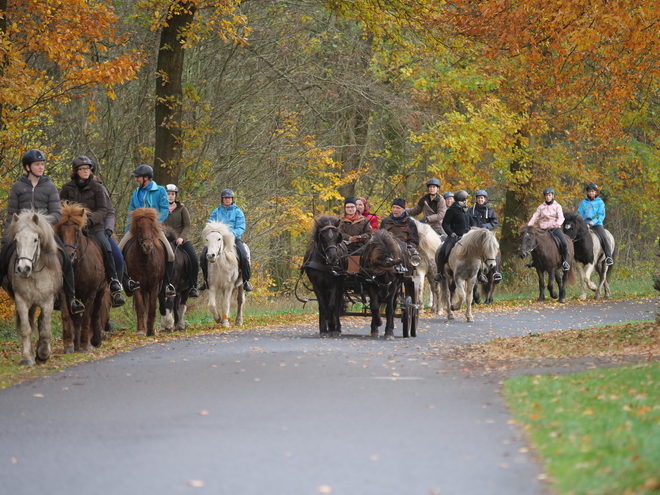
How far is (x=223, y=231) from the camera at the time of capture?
65.6ft

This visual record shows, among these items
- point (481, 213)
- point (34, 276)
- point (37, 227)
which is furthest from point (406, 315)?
point (481, 213)

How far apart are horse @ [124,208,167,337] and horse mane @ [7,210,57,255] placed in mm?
4251

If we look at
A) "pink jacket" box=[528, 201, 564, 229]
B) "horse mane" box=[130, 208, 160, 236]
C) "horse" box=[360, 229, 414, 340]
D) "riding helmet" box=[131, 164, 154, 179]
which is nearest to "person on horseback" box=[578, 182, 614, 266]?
"pink jacket" box=[528, 201, 564, 229]

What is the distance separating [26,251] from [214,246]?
7312 millimetres

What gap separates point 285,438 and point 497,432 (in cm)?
159

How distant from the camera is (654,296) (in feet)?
98.0

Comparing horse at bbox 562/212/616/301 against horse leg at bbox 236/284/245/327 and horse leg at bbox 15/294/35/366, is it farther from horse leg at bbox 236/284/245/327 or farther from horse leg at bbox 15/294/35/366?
horse leg at bbox 15/294/35/366

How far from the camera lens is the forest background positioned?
1878cm

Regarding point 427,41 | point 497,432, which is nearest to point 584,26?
point 427,41

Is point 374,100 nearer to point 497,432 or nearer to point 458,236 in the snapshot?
point 458,236

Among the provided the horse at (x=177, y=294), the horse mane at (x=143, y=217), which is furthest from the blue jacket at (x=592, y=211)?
the horse mane at (x=143, y=217)

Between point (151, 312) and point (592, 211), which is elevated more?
point (592, 211)

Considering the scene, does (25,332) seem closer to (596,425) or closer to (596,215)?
(596,425)

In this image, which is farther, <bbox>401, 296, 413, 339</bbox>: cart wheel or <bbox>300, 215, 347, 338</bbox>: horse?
<bbox>401, 296, 413, 339</bbox>: cart wheel
